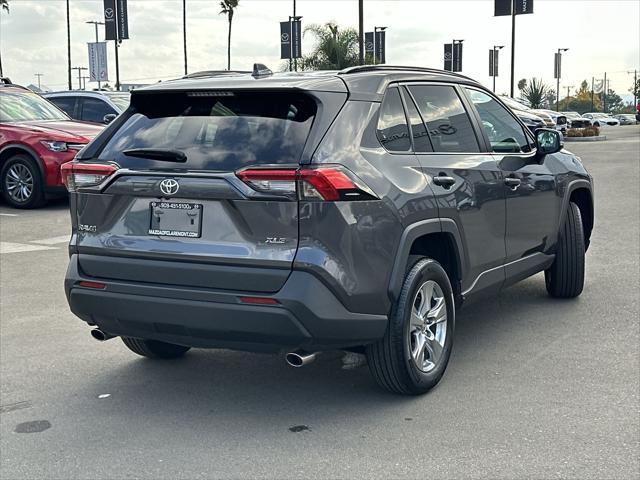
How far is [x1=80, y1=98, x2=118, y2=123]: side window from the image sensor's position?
56.2 feet

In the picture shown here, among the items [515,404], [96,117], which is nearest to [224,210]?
[515,404]

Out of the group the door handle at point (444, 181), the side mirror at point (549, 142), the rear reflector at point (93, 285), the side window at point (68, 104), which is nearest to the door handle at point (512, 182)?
the side mirror at point (549, 142)

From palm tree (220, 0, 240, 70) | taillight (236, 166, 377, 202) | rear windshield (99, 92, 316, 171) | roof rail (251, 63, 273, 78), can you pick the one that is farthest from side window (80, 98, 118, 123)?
palm tree (220, 0, 240, 70)

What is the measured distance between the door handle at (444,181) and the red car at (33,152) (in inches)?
350

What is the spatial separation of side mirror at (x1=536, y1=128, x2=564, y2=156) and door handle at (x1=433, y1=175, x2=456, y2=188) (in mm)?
1523

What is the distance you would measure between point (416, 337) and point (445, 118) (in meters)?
1.44

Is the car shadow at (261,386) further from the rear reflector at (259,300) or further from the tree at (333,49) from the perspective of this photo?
the tree at (333,49)

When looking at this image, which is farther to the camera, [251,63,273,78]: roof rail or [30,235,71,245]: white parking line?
[30,235,71,245]: white parking line

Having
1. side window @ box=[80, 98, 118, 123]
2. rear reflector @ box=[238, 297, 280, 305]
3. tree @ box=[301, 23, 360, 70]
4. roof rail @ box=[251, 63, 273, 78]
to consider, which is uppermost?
tree @ box=[301, 23, 360, 70]

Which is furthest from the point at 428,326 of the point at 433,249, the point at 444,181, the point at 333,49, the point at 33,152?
→ the point at 333,49

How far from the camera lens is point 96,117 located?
17.2 metres

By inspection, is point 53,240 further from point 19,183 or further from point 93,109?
point 93,109

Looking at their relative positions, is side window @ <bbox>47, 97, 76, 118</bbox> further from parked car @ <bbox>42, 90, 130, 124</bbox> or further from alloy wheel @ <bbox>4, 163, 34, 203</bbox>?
alloy wheel @ <bbox>4, 163, 34, 203</bbox>

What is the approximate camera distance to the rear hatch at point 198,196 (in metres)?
4.05
